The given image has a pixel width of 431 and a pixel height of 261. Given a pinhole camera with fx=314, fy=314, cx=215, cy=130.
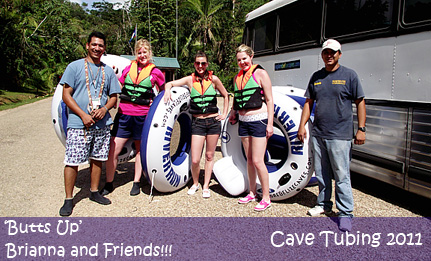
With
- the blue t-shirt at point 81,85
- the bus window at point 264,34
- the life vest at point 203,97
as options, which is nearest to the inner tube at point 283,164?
the life vest at point 203,97

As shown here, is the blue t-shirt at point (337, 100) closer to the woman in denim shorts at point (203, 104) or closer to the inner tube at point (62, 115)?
the woman in denim shorts at point (203, 104)

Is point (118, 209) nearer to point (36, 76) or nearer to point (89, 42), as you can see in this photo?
point (89, 42)

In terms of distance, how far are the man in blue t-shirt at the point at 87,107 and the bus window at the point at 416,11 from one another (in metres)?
3.57

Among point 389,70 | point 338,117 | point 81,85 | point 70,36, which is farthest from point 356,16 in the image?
point 70,36

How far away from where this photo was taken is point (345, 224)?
131 inches

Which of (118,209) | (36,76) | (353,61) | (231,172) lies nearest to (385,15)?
(353,61)

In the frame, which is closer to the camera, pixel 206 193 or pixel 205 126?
pixel 205 126

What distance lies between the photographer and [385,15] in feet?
13.2

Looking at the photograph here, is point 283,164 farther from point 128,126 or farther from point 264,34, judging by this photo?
point 264,34

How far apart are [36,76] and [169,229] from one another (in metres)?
22.8

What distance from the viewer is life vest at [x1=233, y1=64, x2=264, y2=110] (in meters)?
3.62

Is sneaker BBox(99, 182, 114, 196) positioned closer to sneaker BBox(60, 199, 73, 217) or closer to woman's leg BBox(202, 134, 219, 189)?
sneaker BBox(60, 199, 73, 217)

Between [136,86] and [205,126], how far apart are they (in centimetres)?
103

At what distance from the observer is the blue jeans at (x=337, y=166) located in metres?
3.30
